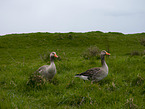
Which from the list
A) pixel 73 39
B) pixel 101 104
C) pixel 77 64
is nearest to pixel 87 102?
pixel 101 104

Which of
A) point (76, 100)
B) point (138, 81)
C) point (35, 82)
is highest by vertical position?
point (35, 82)

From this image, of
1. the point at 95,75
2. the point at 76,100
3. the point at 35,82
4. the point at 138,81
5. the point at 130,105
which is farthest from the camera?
the point at 95,75

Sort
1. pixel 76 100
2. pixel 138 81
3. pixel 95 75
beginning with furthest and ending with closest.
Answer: pixel 95 75 → pixel 138 81 → pixel 76 100

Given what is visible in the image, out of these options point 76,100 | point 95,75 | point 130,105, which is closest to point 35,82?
point 76,100

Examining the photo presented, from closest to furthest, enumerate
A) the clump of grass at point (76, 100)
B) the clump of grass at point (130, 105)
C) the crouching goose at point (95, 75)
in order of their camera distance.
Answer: the clump of grass at point (130, 105), the clump of grass at point (76, 100), the crouching goose at point (95, 75)

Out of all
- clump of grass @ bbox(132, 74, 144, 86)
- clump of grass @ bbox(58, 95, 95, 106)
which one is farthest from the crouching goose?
clump of grass @ bbox(58, 95, 95, 106)

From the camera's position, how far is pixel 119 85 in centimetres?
709

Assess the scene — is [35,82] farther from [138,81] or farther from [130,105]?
[138,81]

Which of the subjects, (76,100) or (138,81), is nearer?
(76,100)

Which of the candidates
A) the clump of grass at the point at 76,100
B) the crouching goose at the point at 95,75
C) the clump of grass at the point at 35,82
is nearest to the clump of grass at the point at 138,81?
the crouching goose at the point at 95,75

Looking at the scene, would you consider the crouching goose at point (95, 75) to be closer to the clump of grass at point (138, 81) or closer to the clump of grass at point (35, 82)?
the clump of grass at point (138, 81)

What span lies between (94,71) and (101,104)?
2581 mm

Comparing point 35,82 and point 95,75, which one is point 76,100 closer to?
point 35,82

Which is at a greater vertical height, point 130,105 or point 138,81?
point 138,81
